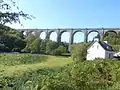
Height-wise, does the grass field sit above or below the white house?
below

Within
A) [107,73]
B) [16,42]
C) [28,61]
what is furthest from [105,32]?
[107,73]

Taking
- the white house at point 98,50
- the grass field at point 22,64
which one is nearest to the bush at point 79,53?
the grass field at point 22,64

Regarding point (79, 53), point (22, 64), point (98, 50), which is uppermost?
point (98, 50)

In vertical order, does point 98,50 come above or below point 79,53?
above

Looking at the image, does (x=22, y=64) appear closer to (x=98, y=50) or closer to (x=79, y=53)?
(x=79, y=53)

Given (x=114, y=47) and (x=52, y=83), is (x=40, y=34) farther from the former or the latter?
(x=52, y=83)

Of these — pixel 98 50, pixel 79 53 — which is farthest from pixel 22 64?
pixel 98 50

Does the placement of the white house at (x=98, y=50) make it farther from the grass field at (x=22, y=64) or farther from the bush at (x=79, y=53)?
the grass field at (x=22, y=64)

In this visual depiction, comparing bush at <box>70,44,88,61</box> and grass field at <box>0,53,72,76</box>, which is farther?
bush at <box>70,44,88,61</box>

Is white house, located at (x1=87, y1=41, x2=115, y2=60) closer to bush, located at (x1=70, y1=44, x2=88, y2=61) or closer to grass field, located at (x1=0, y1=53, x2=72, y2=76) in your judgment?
bush, located at (x1=70, y1=44, x2=88, y2=61)

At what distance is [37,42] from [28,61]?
25.0 m

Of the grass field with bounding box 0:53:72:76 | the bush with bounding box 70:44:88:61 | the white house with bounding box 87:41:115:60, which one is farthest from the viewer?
the white house with bounding box 87:41:115:60

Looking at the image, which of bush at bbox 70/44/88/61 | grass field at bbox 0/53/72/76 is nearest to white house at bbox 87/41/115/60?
bush at bbox 70/44/88/61

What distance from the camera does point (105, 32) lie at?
7150 centimetres
